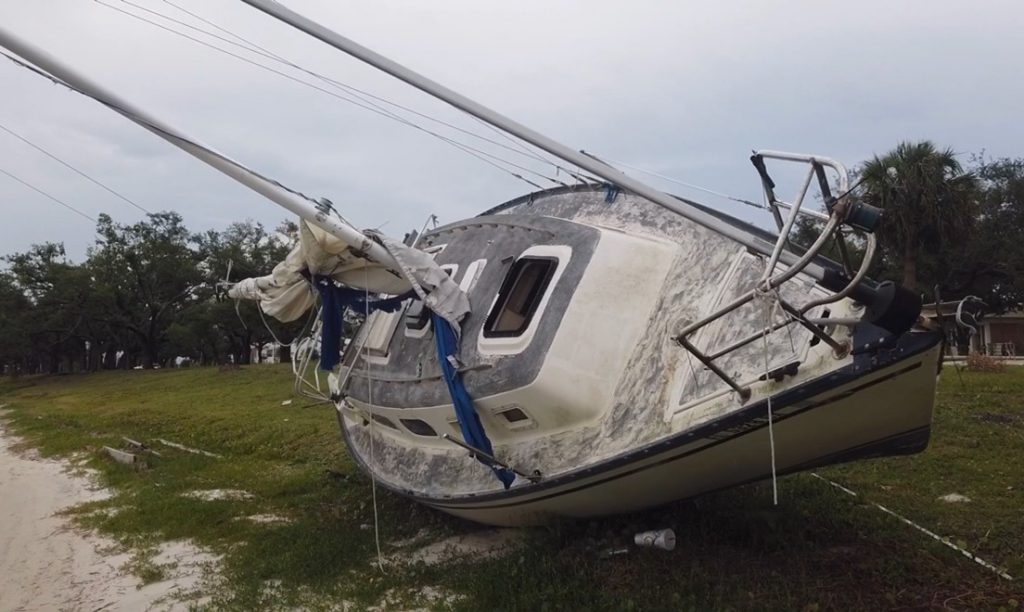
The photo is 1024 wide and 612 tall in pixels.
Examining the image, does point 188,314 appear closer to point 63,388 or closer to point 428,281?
point 63,388

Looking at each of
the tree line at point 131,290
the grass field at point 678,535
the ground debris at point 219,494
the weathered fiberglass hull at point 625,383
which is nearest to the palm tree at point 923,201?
the grass field at point 678,535

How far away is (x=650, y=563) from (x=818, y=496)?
3.02 meters

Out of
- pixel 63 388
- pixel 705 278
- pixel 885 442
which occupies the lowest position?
pixel 63 388

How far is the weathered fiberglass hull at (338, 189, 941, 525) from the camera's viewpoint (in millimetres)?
5164

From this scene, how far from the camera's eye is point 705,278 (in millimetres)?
6738

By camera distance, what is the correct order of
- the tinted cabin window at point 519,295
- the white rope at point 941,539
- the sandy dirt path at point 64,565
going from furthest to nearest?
the sandy dirt path at point 64,565 < the tinted cabin window at point 519,295 < the white rope at point 941,539

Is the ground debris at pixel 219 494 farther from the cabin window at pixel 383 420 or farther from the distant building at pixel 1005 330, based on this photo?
the distant building at pixel 1005 330

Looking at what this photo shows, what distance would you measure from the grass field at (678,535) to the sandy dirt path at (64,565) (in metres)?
0.31

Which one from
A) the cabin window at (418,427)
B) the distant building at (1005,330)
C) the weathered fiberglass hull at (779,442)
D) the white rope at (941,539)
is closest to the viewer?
the weathered fiberglass hull at (779,442)

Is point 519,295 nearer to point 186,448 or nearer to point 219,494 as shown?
point 219,494

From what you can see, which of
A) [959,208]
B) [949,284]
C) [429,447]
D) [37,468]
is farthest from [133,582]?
[949,284]

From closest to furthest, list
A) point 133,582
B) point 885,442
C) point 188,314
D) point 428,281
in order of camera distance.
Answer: point 885,442 < point 428,281 < point 133,582 < point 188,314

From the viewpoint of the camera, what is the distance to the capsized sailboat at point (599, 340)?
4.93m

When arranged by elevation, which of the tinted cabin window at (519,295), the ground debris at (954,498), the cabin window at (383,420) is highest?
the tinted cabin window at (519,295)
